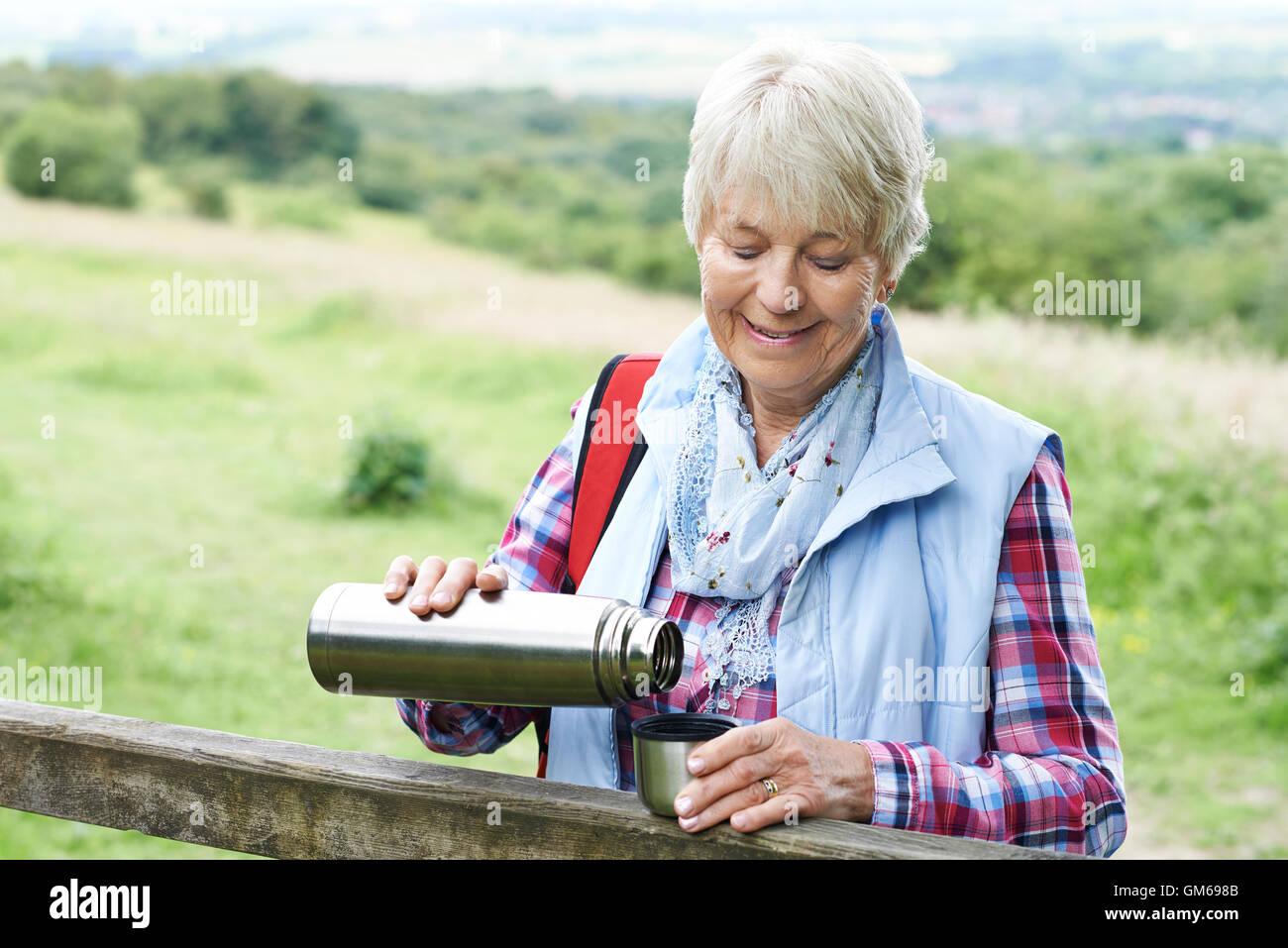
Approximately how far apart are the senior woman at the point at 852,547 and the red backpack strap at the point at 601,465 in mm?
43

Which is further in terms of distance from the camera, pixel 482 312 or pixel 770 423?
pixel 482 312

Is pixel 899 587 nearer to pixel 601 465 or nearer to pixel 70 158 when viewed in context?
pixel 601 465

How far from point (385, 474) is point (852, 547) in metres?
7.80

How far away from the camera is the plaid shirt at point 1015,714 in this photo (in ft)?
5.22

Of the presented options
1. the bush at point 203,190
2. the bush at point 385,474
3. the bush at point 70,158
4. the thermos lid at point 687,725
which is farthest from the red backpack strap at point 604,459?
the bush at point 70,158

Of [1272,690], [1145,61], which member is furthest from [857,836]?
[1145,61]

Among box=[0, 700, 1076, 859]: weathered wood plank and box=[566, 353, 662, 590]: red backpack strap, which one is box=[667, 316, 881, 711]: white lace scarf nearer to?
box=[566, 353, 662, 590]: red backpack strap

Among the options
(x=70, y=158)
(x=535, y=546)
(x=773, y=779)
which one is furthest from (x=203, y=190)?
(x=773, y=779)

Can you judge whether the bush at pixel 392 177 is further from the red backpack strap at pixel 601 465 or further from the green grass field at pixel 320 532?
the red backpack strap at pixel 601 465

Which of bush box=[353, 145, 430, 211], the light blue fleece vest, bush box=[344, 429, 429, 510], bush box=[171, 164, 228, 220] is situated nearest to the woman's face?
the light blue fleece vest

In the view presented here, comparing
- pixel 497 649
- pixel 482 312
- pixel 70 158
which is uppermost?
pixel 70 158

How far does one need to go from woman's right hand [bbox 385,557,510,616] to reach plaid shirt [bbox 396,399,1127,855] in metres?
0.27

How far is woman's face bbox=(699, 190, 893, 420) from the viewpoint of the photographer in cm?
175

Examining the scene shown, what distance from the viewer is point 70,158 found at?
890 inches
